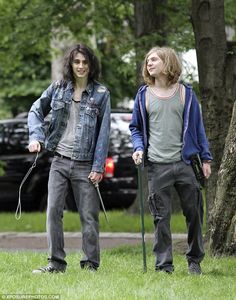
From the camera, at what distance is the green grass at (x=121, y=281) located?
246 inches

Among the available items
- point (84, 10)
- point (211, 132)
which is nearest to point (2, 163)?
point (84, 10)

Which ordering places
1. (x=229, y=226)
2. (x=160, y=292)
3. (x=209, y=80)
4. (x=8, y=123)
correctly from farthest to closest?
(x=8, y=123) → (x=209, y=80) → (x=229, y=226) → (x=160, y=292)

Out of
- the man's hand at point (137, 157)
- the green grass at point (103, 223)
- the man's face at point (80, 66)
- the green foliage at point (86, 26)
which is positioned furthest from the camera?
the green foliage at point (86, 26)

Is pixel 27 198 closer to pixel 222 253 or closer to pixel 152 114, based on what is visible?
pixel 222 253

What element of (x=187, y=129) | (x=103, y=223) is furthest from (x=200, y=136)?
(x=103, y=223)

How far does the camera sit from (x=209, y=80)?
10047 mm

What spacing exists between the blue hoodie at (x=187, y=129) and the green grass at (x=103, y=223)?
16.7ft

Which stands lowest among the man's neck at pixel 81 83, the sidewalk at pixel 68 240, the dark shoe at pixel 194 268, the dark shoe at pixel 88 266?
the sidewalk at pixel 68 240

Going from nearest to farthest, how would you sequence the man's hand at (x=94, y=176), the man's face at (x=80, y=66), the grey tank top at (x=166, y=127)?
the grey tank top at (x=166, y=127) → the man's hand at (x=94, y=176) → the man's face at (x=80, y=66)

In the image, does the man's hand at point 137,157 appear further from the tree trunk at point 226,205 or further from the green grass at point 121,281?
the tree trunk at point 226,205

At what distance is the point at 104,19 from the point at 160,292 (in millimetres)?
11096

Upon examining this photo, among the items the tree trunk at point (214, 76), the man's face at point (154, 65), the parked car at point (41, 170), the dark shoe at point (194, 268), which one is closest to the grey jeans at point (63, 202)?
the dark shoe at point (194, 268)

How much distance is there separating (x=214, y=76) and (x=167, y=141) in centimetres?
294

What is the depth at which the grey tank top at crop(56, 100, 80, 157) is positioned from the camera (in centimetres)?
743
